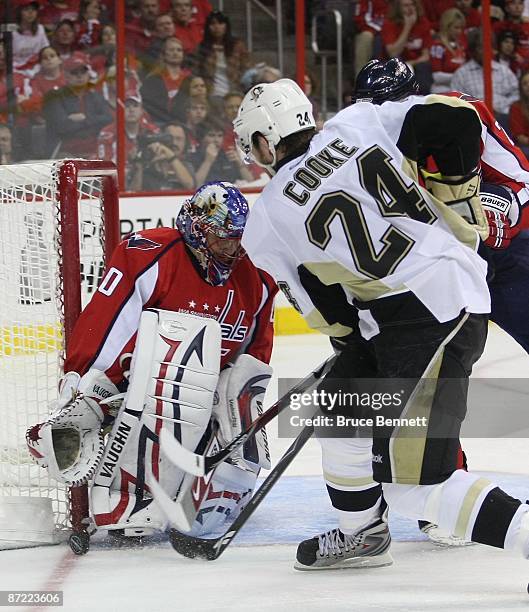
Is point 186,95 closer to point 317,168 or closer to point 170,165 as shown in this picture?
point 170,165

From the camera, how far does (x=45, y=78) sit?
677 cm

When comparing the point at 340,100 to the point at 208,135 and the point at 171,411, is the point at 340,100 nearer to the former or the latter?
the point at 208,135

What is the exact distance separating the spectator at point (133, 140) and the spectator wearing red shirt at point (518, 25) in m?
2.00

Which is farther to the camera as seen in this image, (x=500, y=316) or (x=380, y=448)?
(x=500, y=316)

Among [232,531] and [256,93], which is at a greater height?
[256,93]

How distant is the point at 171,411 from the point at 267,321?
0.35 m

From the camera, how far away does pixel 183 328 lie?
9.72ft

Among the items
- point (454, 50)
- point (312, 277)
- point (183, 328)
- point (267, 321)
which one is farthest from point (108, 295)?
point (454, 50)

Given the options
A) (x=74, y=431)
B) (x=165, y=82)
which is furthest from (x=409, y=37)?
(x=74, y=431)

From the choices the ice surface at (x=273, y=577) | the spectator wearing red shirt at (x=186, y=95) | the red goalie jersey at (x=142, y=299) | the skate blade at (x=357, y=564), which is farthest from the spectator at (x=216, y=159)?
Answer: the skate blade at (x=357, y=564)

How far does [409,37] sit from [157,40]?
138 cm

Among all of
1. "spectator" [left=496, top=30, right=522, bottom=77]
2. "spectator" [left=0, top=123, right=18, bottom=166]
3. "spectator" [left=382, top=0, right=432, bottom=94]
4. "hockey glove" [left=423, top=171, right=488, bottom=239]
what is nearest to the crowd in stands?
"spectator" [left=0, top=123, right=18, bottom=166]

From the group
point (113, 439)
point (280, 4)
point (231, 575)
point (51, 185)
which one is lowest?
point (231, 575)

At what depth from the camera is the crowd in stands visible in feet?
22.1
